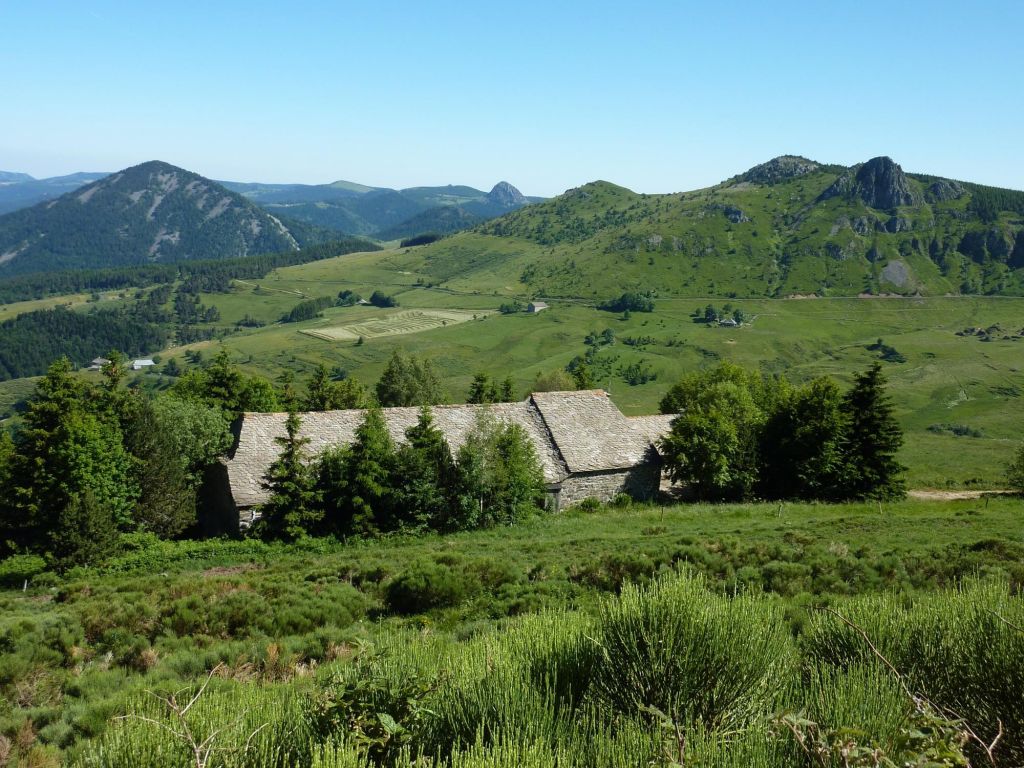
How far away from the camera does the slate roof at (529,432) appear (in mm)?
35062

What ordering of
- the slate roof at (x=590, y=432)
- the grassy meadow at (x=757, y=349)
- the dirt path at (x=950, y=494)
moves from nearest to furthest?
1. the dirt path at (x=950, y=494)
2. the slate roof at (x=590, y=432)
3. the grassy meadow at (x=757, y=349)

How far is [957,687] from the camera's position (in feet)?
18.0

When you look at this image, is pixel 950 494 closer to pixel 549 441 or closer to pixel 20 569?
pixel 549 441

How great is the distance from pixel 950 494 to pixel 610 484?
2138cm

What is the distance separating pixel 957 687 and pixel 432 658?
4476mm

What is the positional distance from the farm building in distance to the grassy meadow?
55.9m

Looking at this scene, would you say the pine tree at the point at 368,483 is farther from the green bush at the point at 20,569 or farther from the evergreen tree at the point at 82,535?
the green bush at the point at 20,569

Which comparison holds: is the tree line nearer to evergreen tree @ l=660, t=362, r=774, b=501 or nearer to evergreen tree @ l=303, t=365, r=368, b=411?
evergreen tree @ l=660, t=362, r=774, b=501

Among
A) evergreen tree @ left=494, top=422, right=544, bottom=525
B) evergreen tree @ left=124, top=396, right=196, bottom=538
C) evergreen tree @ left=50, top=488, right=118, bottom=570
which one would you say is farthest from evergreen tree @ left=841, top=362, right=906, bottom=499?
evergreen tree @ left=50, top=488, right=118, bottom=570

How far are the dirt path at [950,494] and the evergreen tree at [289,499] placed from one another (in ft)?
111

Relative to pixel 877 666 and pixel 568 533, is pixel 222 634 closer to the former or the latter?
pixel 877 666

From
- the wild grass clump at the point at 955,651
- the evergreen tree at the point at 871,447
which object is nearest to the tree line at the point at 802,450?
the evergreen tree at the point at 871,447

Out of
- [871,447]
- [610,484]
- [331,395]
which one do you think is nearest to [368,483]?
[610,484]

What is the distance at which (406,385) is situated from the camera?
61.2 m
